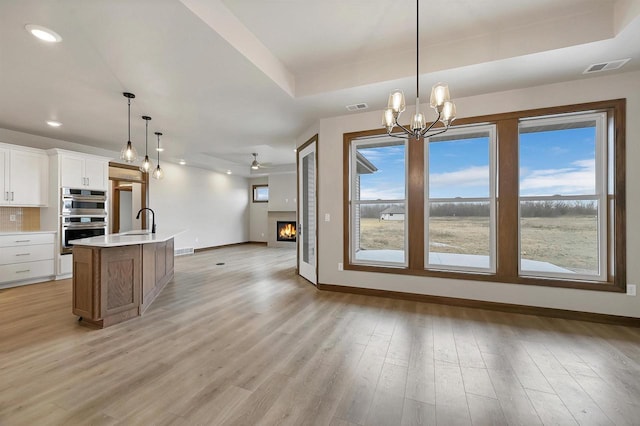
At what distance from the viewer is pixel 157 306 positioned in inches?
141

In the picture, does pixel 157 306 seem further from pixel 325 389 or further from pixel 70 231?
pixel 70 231

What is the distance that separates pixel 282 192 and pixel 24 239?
6.51 metres

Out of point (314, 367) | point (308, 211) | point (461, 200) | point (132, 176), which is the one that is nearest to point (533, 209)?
point (461, 200)

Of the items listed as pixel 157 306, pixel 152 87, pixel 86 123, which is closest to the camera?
pixel 152 87

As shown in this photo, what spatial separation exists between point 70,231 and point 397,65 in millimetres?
6348

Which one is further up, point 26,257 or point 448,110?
point 448,110

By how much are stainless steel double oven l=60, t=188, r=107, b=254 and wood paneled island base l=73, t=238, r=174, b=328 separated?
291 cm

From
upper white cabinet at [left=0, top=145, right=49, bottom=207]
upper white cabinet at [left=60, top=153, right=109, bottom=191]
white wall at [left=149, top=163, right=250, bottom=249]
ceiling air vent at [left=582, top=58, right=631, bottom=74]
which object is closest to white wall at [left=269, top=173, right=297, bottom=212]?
white wall at [left=149, top=163, right=250, bottom=249]

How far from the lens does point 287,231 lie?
980cm

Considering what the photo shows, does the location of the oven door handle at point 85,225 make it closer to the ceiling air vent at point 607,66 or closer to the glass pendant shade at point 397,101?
the glass pendant shade at point 397,101

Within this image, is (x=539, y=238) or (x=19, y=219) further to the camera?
(x=19, y=219)

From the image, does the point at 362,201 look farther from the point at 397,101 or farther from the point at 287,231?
the point at 287,231

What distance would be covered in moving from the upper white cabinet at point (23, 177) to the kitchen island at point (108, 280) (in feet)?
10.2

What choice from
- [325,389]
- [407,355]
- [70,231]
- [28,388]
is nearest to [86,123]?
[70,231]
